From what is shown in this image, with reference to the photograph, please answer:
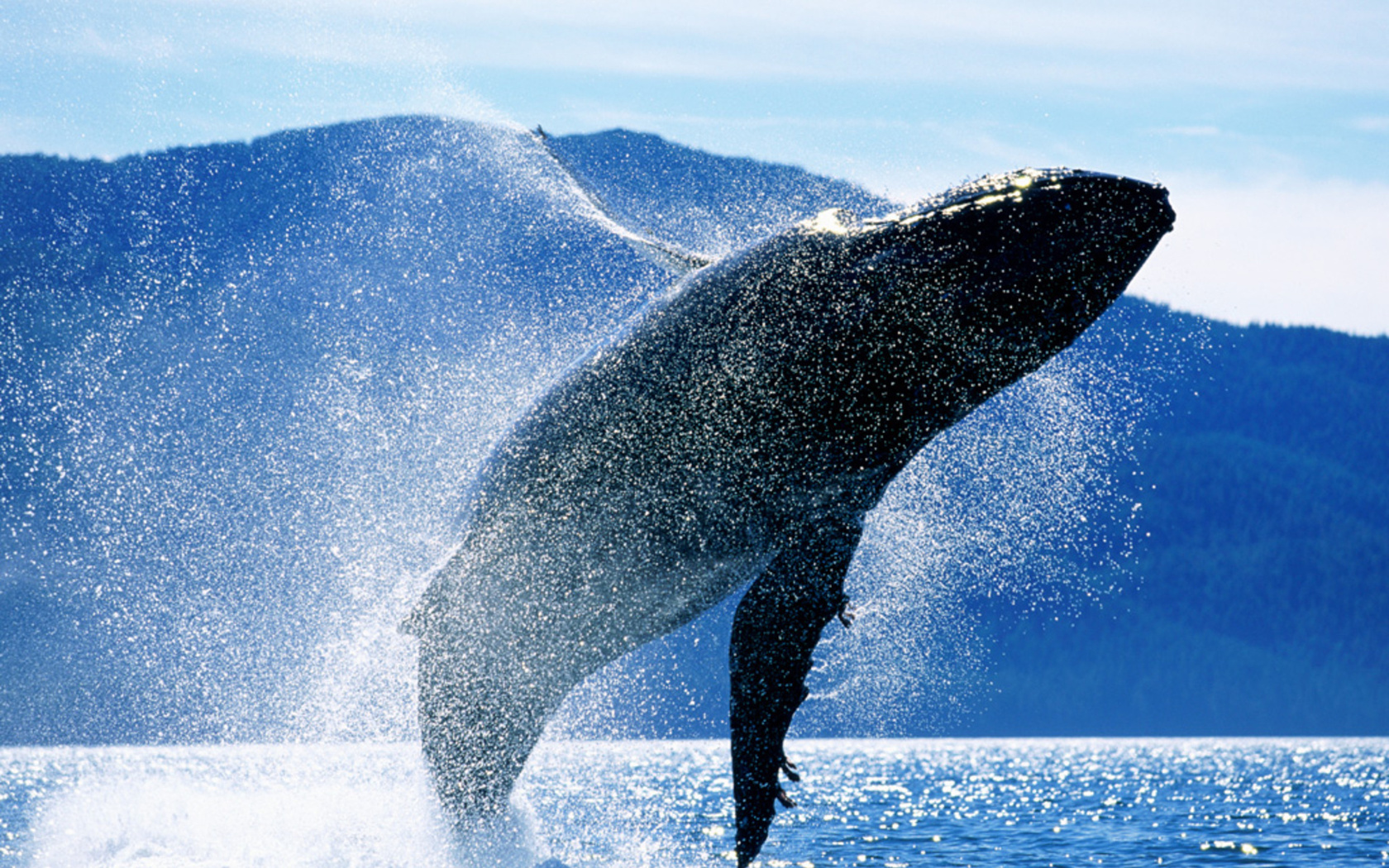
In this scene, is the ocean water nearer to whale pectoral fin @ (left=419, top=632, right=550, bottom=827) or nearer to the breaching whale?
whale pectoral fin @ (left=419, top=632, right=550, bottom=827)

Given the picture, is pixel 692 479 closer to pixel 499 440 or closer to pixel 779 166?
pixel 499 440

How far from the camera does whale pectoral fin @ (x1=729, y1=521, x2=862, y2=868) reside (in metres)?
8.15

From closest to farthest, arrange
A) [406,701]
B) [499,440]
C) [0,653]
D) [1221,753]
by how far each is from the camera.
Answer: [499,440] < [406,701] < [1221,753] < [0,653]

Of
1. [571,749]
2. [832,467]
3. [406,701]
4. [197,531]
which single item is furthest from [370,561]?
[197,531]

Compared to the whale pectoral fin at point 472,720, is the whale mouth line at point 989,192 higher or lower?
higher

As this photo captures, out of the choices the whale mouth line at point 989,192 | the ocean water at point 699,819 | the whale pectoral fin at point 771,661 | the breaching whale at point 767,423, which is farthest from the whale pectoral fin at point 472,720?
the whale mouth line at point 989,192

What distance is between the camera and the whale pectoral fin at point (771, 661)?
815cm

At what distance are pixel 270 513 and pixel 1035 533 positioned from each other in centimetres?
10162

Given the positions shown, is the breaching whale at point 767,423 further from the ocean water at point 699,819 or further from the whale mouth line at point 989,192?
the ocean water at point 699,819

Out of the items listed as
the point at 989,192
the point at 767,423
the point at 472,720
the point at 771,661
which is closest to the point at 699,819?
the point at 472,720

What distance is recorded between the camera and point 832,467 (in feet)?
26.8

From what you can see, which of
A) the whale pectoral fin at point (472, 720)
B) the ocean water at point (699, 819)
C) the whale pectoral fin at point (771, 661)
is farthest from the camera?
the ocean water at point (699, 819)

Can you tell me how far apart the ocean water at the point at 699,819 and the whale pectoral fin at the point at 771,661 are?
3.87m

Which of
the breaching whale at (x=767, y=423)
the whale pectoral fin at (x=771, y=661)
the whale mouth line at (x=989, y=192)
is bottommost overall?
the whale pectoral fin at (x=771, y=661)
